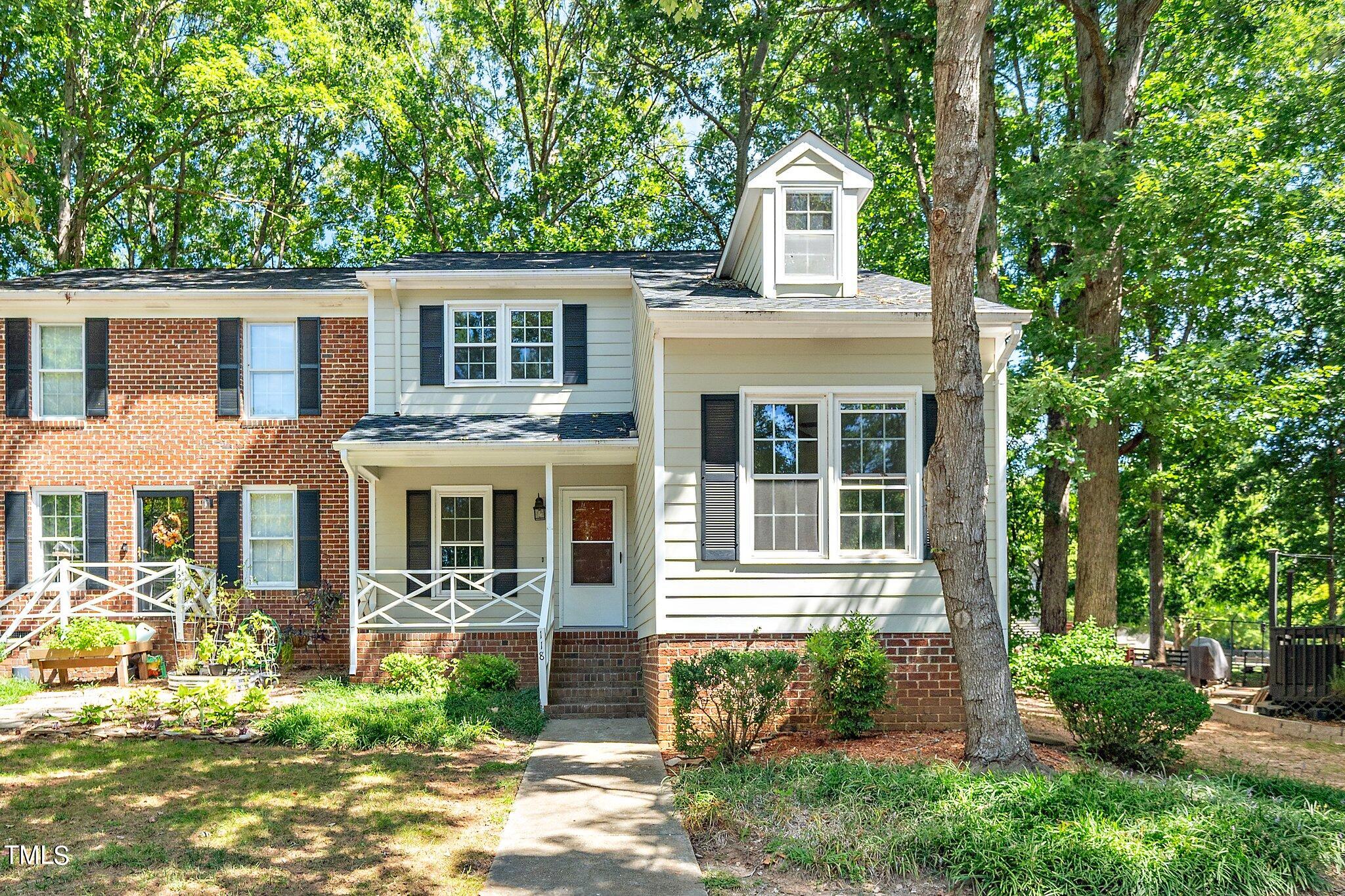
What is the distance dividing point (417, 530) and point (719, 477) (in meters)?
6.14

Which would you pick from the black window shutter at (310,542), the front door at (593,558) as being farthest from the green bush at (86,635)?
the front door at (593,558)

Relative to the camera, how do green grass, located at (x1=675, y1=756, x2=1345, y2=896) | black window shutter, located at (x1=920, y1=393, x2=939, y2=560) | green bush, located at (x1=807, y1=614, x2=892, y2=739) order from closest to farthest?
green grass, located at (x1=675, y1=756, x2=1345, y2=896), green bush, located at (x1=807, y1=614, x2=892, y2=739), black window shutter, located at (x1=920, y1=393, x2=939, y2=560)

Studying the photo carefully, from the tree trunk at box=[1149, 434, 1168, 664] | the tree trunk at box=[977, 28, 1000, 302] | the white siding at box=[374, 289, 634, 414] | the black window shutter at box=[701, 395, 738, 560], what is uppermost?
the tree trunk at box=[977, 28, 1000, 302]

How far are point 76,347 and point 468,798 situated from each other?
36.5 feet

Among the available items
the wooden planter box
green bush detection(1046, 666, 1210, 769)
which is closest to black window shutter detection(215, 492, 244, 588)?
the wooden planter box

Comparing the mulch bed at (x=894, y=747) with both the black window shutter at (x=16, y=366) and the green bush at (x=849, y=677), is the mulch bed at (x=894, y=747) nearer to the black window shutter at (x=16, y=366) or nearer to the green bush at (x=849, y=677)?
the green bush at (x=849, y=677)

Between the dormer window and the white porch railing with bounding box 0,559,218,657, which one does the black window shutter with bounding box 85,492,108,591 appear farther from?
the dormer window

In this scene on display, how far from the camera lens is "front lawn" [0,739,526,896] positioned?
5.45m

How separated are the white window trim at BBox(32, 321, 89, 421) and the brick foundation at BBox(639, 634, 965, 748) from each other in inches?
412

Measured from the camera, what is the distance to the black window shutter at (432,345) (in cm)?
1364

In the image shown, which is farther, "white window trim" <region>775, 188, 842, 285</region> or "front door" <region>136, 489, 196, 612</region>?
"front door" <region>136, 489, 196, 612</region>

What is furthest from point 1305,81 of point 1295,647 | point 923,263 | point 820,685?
point 820,685

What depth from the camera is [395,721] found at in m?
9.43

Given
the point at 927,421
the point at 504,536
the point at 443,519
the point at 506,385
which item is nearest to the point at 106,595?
the point at 443,519
